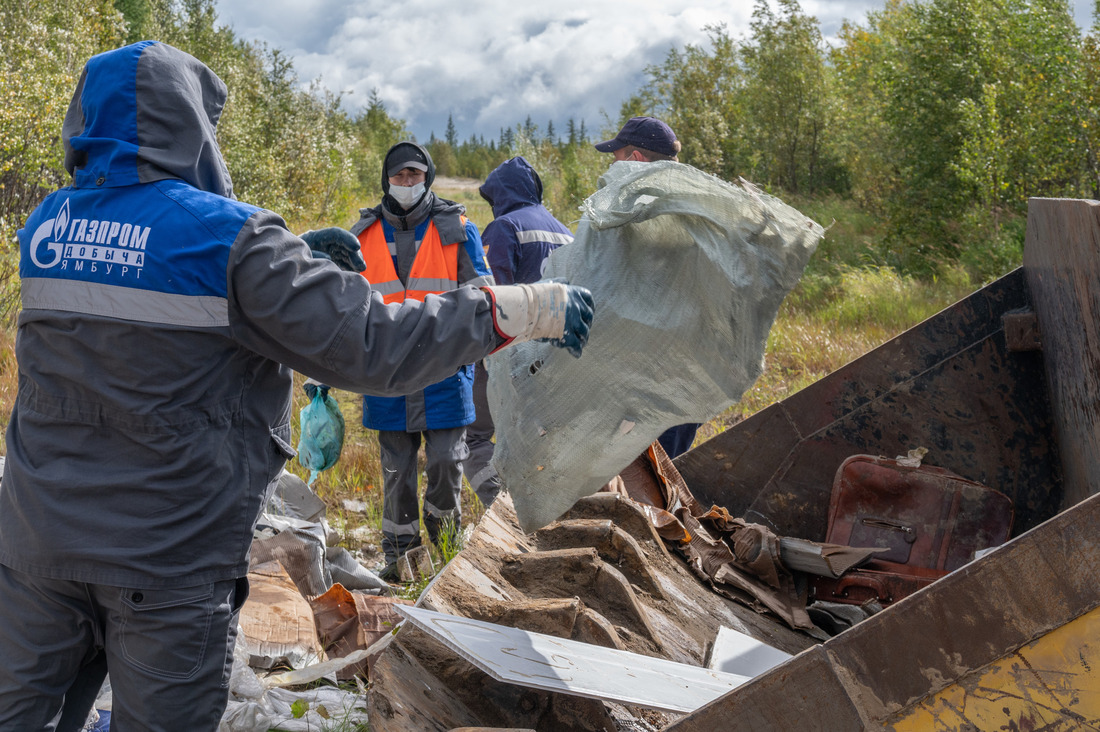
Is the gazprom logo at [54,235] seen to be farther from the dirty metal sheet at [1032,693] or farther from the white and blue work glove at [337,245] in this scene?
the dirty metal sheet at [1032,693]

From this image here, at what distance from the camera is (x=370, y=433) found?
6.31 m

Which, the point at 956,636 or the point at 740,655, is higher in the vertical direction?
the point at 956,636

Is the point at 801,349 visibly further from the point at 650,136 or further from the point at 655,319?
the point at 655,319

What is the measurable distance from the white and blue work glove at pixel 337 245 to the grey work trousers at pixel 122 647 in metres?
1.03

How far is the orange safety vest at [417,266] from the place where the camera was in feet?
12.7

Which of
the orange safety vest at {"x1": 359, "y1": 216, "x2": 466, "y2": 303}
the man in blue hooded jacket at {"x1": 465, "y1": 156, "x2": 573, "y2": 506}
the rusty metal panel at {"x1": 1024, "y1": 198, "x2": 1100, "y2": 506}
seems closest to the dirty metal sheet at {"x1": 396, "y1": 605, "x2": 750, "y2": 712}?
the rusty metal panel at {"x1": 1024, "y1": 198, "x2": 1100, "y2": 506}

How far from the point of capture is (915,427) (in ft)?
10.2

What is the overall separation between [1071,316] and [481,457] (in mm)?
2858

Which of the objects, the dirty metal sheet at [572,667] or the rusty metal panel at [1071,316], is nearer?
the dirty metal sheet at [572,667]

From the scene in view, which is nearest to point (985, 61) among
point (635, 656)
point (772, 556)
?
point (772, 556)

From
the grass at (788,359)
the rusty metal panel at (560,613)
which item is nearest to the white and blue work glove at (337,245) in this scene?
the rusty metal panel at (560,613)

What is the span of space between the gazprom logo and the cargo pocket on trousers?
0.64 m

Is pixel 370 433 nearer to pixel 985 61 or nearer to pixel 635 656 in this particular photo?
pixel 635 656

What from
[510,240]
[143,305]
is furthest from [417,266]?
[143,305]
